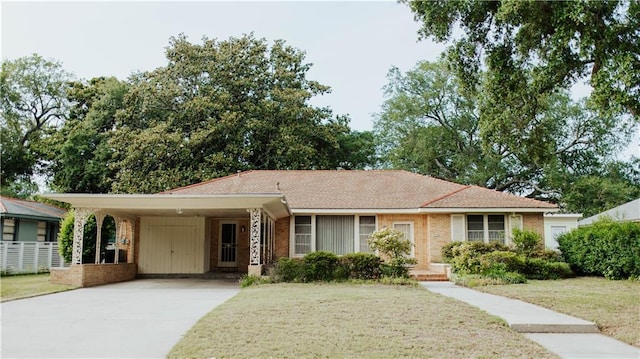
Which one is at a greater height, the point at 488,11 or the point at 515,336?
the point at 488,11

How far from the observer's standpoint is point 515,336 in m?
7.24

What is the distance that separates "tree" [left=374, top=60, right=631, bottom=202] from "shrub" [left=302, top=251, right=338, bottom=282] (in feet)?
66.1

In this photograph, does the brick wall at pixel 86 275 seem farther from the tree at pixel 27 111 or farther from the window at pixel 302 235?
the tree at pixel 27 111

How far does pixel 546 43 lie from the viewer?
41.7ft

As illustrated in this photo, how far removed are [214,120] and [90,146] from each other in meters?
8.16

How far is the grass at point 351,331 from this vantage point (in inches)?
241

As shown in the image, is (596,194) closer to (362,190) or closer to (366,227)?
(362,190)


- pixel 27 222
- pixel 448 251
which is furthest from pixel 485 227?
pixel 27 222

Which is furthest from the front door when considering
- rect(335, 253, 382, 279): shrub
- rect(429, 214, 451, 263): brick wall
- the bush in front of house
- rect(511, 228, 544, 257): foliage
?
rect(511, 228, 544, 257): foliage

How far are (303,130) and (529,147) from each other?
18.6 m

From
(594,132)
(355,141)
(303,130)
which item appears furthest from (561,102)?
(303,130)

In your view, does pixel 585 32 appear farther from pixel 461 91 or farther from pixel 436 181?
pixel 436 181

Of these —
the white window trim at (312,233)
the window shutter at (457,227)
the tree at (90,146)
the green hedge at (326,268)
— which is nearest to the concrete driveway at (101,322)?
the green hedge at (326,268)

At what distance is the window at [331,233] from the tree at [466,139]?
15.5m
